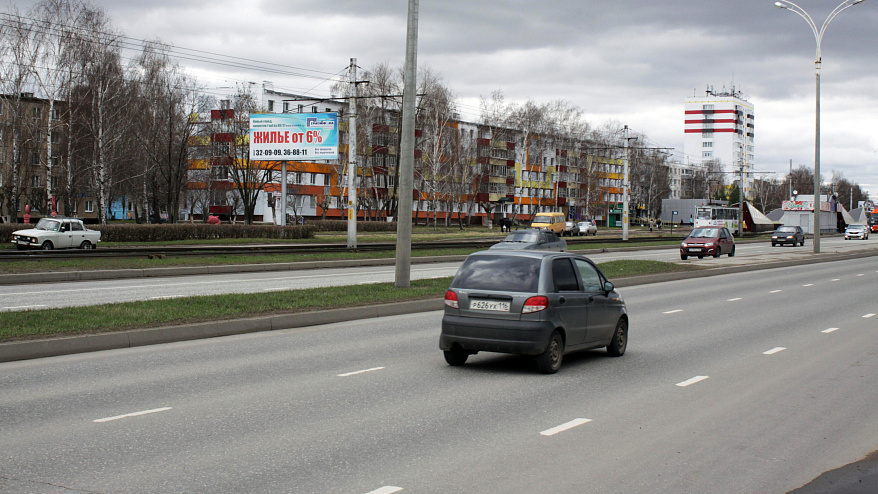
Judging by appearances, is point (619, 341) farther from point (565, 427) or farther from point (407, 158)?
point (407, 158)

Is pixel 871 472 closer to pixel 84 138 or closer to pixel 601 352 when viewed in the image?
pixel 601 352

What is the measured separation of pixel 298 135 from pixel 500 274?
37.4 m

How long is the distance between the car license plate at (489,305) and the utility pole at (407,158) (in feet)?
28.9

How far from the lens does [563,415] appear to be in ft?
23.4

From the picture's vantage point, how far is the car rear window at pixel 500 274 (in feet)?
30.3

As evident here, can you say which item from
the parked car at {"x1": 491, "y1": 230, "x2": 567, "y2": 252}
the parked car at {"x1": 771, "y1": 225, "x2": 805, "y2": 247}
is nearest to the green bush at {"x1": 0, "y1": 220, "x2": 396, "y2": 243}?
the parked car at {"x1": 491, "y1": 230, "x2": 567, "y2": 252}

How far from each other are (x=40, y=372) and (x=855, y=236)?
8347 centimetres

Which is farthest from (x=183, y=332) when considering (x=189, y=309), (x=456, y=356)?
(x=456, y=356)

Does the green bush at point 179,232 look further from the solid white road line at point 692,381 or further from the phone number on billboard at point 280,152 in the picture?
the solid white road line at point 692,381

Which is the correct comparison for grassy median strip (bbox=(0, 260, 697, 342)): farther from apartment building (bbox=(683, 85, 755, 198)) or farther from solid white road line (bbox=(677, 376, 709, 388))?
apartment building (bbox=(683, 85, 755, 198))

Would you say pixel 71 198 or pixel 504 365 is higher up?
pixel 71 198

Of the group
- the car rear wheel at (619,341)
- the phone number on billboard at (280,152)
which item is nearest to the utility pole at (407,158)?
the car rear wheel at (619,341)

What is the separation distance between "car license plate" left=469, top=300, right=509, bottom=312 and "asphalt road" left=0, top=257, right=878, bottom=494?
0.80 meters

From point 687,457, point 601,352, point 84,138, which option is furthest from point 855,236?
point 687,457
